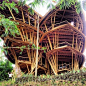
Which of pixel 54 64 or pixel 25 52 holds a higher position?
pixel 25 52

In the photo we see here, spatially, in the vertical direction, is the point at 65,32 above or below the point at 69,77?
above

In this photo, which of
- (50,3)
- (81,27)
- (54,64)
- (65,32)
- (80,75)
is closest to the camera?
(50,3)

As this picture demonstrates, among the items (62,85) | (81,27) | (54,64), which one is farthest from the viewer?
(81,27)

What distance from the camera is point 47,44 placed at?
53.5 feet

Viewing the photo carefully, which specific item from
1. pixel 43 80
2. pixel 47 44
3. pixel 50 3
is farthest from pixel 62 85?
pixel 47 44

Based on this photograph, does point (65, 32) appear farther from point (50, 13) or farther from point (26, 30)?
point (26, 30)

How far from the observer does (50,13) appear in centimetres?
1605

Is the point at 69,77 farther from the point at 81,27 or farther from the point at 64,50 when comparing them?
the point at 81,27

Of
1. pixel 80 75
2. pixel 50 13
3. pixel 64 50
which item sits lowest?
pixel 80 75

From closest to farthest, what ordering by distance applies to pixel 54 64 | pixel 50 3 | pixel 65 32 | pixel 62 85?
pixel 50 3 → pixel 62 85 → pixel 65 32 → pixel 54 64

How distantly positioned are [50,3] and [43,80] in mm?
7144

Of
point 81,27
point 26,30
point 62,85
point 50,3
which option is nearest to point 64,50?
point 81,27

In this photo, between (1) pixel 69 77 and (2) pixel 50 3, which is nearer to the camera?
(2) pixel 50 3

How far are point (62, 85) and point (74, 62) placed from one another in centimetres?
769
